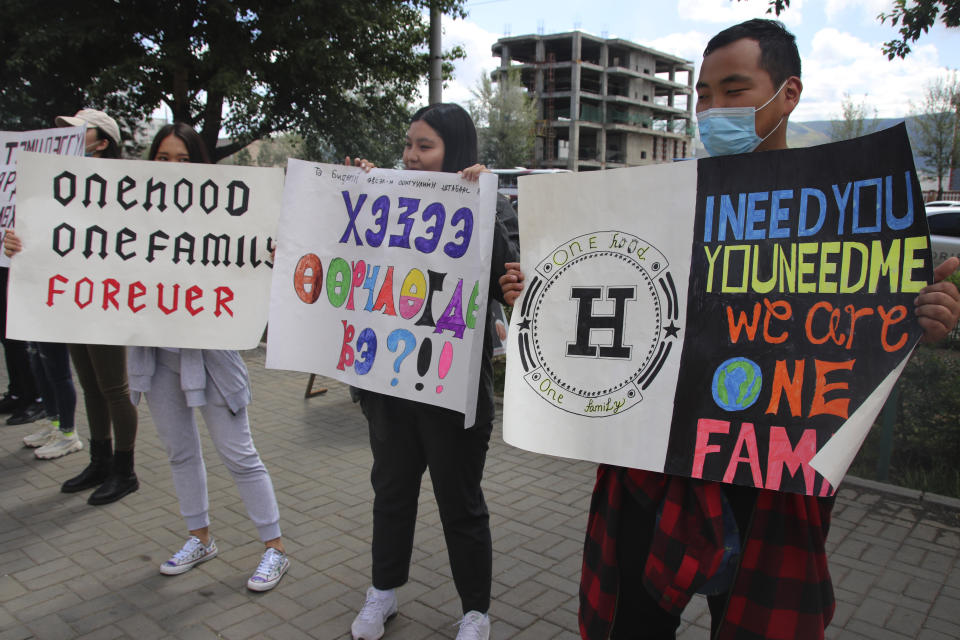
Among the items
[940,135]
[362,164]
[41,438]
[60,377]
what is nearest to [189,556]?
[362,164]

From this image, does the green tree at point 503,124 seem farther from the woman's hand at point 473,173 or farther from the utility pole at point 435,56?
the woman's hand at point 473,173

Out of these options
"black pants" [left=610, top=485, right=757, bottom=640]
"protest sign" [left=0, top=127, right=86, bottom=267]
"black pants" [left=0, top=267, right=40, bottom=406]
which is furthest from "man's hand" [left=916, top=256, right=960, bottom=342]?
"black pants" [left=0, top=267, right=40, bottom=406]

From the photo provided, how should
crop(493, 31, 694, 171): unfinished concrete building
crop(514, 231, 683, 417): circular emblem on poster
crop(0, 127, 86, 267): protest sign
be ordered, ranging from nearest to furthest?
crop(514, 231, 683, 417): circular emblem on poster < crop(0, 127, 86, 267): protest sign < crop(493, 31, 694, 171): unfinished concrete building

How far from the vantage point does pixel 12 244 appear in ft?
10.4

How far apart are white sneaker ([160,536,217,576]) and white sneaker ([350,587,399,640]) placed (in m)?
1.01

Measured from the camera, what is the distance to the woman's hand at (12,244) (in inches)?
125

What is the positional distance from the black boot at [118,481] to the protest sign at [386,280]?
2095 millimetres

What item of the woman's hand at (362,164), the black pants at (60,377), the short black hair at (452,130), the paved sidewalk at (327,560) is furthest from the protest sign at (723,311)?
the black pants at (60,377)

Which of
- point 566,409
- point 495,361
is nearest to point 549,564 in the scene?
point 566,409

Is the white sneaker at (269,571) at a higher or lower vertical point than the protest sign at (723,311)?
lower

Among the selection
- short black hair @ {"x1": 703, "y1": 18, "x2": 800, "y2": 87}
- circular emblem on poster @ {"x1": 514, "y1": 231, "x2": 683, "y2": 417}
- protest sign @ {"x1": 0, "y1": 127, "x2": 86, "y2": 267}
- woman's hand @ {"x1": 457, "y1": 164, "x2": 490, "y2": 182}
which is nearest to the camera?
short black hair @ {"x1": 703, "y1": 18, "x2": 800, "y2": 87}

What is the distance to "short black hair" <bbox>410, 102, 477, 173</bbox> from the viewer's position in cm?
265

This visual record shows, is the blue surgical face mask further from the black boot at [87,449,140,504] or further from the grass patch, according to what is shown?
the black boot at [87,449,140,504]

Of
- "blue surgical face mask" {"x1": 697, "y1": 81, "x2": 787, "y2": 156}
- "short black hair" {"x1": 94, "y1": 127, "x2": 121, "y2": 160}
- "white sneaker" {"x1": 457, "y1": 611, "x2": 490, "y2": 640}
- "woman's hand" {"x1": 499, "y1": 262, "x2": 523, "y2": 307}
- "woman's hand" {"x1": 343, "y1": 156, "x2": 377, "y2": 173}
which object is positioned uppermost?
"short black hair" {"x1": 94, "y1": 127, "x2": 121, "y2": 160}
